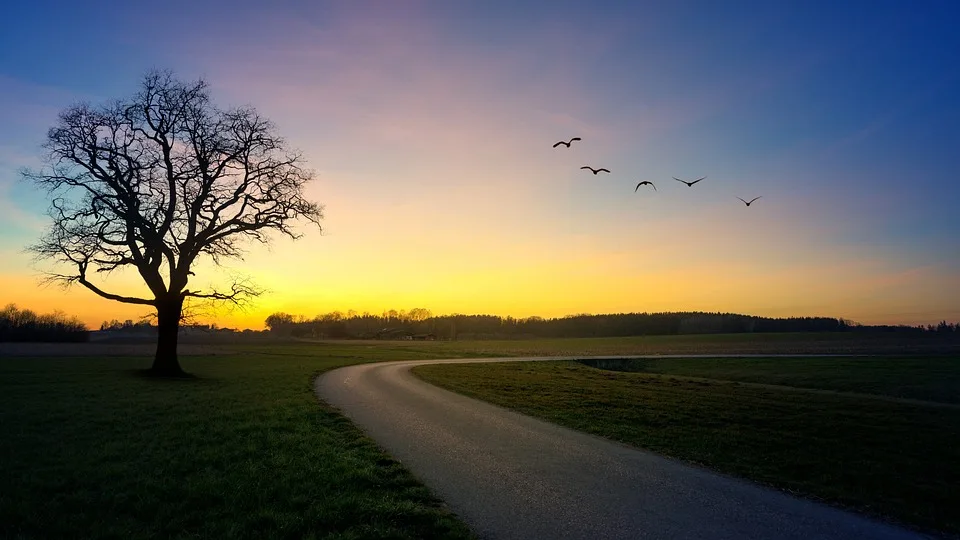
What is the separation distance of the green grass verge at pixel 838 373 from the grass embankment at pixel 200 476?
28.6 m

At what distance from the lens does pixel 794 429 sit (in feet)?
51.5

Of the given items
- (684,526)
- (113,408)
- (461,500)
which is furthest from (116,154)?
(684,526)

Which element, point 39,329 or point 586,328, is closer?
point 39,329

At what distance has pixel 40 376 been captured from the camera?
27734 millimetres

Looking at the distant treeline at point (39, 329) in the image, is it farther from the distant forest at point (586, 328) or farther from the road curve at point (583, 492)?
the road curve at point (583, 492)

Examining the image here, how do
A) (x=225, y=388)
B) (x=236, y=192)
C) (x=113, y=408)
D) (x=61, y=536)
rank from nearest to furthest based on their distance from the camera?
(x=61, y=536)
(x=113, y=408)
(x=225, y=388)
(x=236, y=192)

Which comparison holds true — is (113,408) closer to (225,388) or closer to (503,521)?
(225,388)

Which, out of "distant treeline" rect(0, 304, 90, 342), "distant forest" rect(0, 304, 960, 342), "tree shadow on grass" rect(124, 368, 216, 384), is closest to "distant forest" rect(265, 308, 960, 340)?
"distant forest" rect(0, 304, 960, 342)

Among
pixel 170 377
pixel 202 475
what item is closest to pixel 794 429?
pixel 202 475

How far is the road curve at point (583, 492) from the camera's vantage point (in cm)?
→ 704

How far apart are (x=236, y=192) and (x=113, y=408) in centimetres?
1550

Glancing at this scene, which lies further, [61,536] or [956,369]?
[956,369]

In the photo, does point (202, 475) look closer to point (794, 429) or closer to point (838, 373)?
point (794, 429)

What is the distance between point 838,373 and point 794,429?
2643 cm
